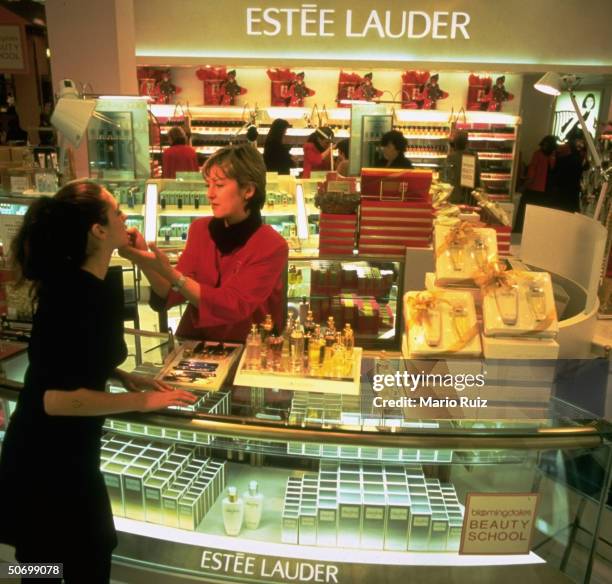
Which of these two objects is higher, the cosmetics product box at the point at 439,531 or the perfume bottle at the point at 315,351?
the perfume bottle at the point at 315,351

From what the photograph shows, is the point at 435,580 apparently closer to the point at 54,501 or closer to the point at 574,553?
the point at 574,553

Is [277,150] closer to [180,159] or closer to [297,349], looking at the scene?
[180,159]

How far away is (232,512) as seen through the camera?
2.07 metres

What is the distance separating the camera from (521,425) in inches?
71.4

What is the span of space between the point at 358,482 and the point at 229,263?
3.07ft

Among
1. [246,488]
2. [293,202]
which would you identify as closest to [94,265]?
[246,488]

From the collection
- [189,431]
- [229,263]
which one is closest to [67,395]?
[189,431]

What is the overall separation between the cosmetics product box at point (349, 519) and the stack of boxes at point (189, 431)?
50cm

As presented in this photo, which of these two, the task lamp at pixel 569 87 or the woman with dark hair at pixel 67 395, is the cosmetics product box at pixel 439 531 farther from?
the task lamp at pixel 569 87

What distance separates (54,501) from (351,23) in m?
8.30

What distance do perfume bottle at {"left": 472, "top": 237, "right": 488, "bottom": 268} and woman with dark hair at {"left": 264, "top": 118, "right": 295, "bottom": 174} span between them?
5.23 meters

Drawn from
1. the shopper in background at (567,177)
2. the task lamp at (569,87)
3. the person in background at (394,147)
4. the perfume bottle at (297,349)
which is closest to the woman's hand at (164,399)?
the perfume bottle at (297,349)

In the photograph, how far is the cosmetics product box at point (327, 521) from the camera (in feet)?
6.57

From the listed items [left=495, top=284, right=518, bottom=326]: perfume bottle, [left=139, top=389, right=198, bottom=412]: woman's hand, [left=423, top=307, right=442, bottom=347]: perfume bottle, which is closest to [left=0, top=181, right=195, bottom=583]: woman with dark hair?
[left=139, top=389, right=198, bottom=412]: woman's hand
